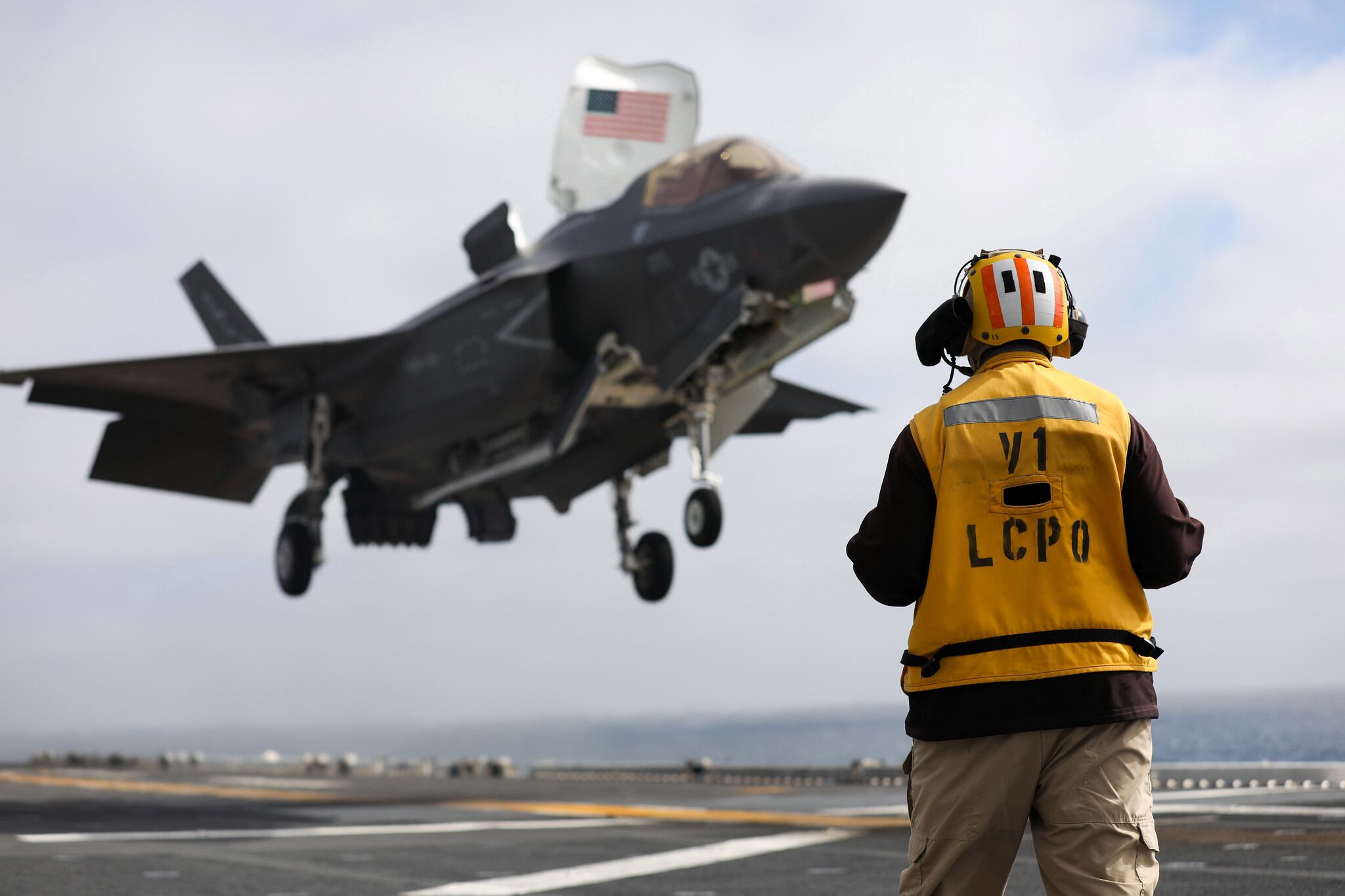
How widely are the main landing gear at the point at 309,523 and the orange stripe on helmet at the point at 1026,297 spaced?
1636cm

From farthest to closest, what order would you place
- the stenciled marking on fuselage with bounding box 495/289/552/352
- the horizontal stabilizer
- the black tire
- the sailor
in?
the horizontal stabilizer
the black tire
the stenciled marking on fuselage with bounding box 495/289/552/352
the sailor

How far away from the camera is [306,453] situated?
1880cm

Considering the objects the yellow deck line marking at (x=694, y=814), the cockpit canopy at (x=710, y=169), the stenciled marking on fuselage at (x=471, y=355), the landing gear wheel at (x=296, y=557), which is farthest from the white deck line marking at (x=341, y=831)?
the landing gear wheel at (x=296, y=557)

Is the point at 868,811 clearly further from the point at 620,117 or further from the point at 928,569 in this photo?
the point at 620,117

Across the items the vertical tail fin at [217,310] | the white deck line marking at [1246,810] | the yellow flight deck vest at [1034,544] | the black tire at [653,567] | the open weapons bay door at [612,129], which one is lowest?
the white deck line marking at [1246,810]

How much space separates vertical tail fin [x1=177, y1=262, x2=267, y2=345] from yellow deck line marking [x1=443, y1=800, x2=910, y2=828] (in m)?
11.5

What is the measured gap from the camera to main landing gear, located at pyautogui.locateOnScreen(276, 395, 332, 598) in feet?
61.0

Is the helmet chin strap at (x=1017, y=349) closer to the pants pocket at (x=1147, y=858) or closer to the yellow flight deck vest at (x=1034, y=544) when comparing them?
the yellow flight deck vest at (x=1034, y=544)

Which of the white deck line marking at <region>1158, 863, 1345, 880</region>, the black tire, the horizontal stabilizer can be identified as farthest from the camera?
the horizontal stabilizer

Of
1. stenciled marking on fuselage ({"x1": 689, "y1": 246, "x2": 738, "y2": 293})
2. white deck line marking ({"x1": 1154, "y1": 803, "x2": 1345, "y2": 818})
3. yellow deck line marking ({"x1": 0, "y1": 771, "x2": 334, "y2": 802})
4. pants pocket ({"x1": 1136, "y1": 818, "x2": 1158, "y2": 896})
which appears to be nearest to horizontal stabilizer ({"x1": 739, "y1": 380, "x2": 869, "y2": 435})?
stenciled marking on fuselage ({"x1": 689, "y1": 246, "x2": 738, "y2": 293})

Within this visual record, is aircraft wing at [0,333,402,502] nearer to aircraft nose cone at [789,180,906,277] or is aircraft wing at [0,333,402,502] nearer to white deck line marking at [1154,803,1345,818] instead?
aircraft nose cone at [789,180,906,277]

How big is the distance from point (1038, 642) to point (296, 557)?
16.8 meters

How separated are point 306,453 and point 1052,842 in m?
17.0

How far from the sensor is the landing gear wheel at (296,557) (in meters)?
18.6
